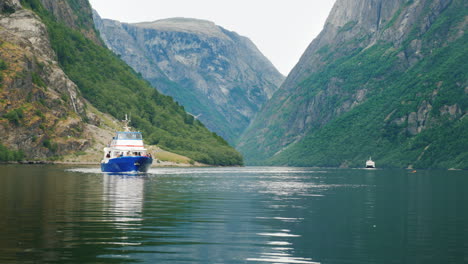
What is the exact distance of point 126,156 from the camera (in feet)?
603

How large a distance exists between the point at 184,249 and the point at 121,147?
153 meters

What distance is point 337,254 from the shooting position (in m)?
39.8

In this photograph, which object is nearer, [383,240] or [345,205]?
[383,240]

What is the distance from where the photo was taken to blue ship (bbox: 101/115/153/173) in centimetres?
18212

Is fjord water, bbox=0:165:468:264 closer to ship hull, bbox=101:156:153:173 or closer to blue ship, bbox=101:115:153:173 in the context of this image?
ship hull, bbox=101:156:153:173

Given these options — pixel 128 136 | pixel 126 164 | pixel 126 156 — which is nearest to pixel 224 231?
pixel 126 164

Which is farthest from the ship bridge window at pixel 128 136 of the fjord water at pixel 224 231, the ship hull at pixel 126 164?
the fjord water at pixel 224 231

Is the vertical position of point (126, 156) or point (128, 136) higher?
point (128, 136)

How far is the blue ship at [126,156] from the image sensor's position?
18212 cm

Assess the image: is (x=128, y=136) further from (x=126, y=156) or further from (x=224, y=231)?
(x=224, y=231)

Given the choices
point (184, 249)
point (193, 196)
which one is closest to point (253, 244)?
point (184, 249)

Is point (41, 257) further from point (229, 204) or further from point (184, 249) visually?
point (229, 204)

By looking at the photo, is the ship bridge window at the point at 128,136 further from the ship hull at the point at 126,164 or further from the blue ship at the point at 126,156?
the ship hull at the point at 126,164

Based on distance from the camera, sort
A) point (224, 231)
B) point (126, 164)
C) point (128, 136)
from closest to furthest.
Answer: point (224, 231) → point (126, 164) → point (128, 136)
